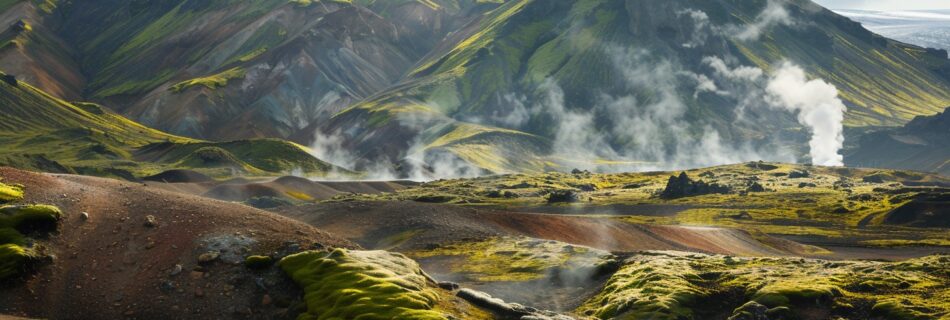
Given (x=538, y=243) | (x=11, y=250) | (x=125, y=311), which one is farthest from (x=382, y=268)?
(x=538, y=243)

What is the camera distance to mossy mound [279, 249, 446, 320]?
47719 millimetres

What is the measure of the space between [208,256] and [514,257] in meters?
46.1

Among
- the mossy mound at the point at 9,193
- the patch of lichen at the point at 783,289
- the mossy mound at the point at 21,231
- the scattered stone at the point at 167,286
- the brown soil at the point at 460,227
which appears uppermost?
the brown soil at the point at 460,227

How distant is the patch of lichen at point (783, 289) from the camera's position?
6344 cm

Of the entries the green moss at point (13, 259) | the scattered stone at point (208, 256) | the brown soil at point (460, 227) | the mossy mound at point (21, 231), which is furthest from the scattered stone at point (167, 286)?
the brown soil at point (460, 227)

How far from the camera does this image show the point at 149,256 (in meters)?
55.9

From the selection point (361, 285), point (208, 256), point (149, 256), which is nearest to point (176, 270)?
point (208, 256)

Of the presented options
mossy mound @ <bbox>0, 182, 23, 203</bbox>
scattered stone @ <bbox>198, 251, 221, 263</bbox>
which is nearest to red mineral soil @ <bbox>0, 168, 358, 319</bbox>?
scattered stone @ <bbox>198, 251, 221, 263</bbox>

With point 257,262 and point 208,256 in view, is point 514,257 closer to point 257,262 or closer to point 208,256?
point 257,262

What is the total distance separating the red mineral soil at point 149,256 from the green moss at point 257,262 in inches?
21.2

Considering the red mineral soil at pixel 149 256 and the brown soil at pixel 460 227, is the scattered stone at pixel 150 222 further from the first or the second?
the brown soil at pixel 460 227

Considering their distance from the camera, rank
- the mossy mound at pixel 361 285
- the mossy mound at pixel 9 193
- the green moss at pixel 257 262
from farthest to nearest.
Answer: the mossy mound at pixel 9 193 → the green moss at pixel 257 262 → the mossy mound at pixel 361 285

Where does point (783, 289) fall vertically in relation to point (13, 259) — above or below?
below

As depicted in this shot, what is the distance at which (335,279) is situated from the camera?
171ft
